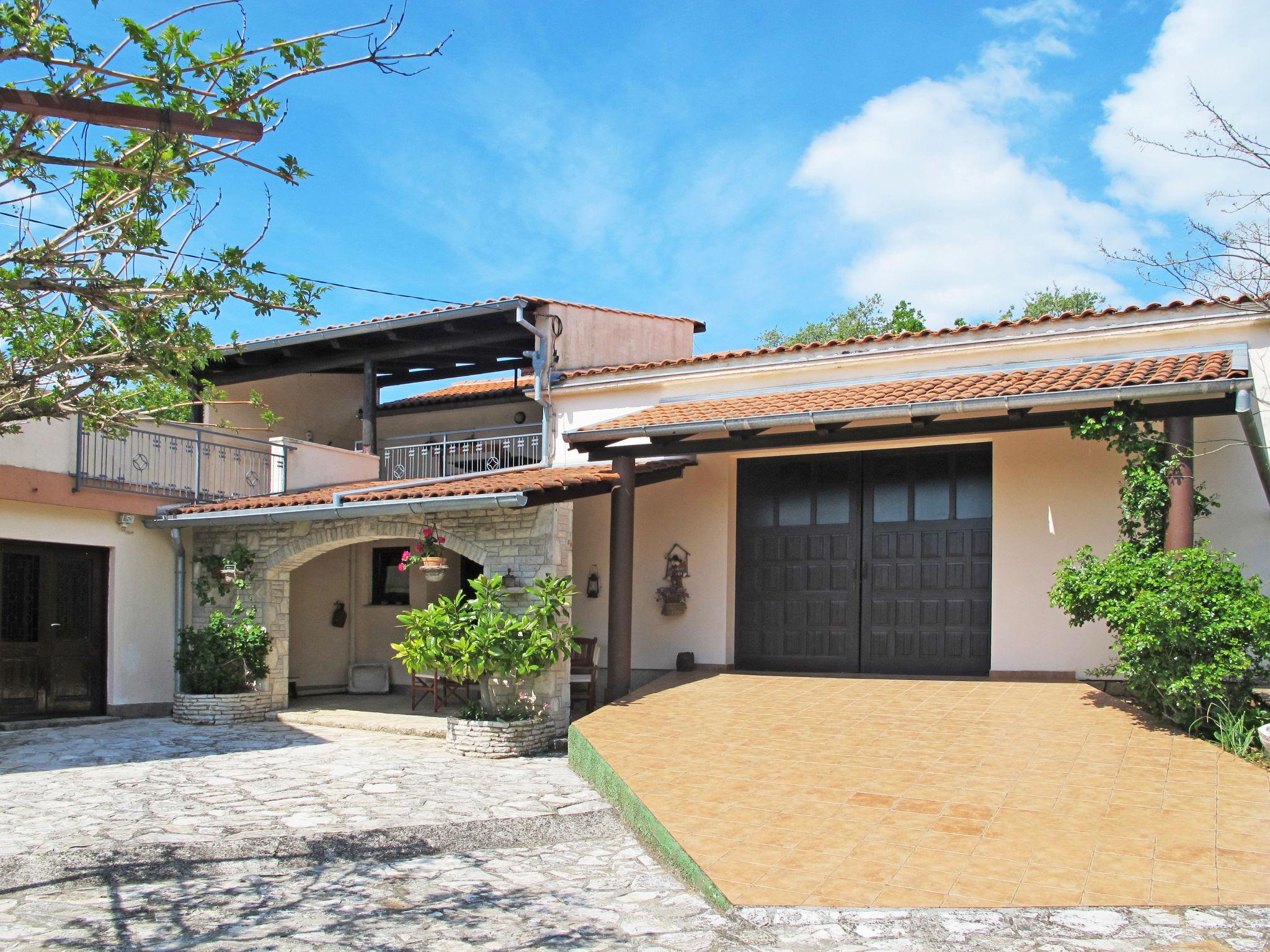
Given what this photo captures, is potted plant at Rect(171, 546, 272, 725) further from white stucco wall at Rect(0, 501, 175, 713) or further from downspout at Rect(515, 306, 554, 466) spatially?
downspout at Rect(515, 306, 554, 466)

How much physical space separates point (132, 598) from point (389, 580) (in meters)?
3.75

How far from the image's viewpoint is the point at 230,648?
40.0ft

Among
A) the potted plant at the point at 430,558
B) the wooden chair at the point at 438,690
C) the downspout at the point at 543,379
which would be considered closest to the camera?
the potted plant at the point at 430,558

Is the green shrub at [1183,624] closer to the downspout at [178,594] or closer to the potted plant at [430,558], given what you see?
the potted plant at [430,558]

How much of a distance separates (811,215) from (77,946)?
16.6 m

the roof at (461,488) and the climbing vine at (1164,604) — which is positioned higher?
the roof at (461,488)

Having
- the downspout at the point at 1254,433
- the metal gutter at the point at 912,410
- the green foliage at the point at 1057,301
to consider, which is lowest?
the downspout at the point at 1254,433

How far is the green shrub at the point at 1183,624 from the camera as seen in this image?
23.9 ft

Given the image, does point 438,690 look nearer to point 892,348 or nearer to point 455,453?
point 455,453

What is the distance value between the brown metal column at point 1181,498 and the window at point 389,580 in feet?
34.4

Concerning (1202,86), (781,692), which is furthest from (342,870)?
(1202,86)

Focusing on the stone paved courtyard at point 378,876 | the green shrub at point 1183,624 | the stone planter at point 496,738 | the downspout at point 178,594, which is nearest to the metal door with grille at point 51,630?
the downspout at point 178,594

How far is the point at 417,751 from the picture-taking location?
10141 mm

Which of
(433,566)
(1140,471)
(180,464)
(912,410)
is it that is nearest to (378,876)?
(433,566)
